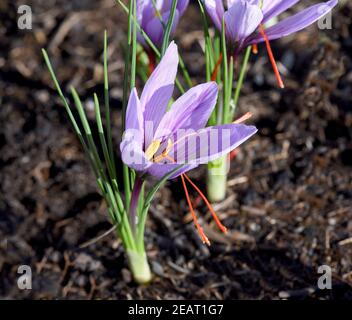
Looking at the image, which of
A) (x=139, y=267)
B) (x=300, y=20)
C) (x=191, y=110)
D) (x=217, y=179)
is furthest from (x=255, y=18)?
(x=139, y=267)

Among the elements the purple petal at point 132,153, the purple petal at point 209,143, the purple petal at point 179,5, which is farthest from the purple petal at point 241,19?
the purple petal at point 132,153

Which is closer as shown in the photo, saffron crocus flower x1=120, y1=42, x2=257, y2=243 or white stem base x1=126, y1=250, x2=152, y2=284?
saffron crocus flower x1=120, y1=42, x2=257, y2=243

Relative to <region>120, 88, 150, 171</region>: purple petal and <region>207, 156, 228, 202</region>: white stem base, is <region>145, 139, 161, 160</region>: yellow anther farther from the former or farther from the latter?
<region>207, 156, 228, 202</region>: white stem base

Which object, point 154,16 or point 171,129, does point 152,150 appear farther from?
point 154,16

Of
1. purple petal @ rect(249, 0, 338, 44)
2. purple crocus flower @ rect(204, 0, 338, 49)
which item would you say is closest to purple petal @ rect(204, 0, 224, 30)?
purple crocus flower @ rect(204, 0, 338, 49)

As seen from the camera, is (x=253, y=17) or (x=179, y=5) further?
(x=179, y=5)
